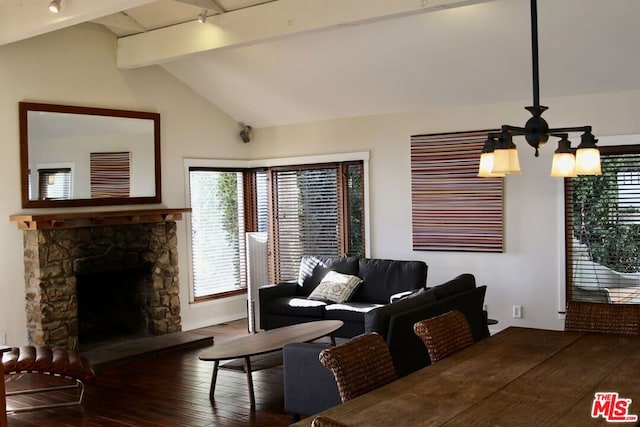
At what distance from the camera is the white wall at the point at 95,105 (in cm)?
629

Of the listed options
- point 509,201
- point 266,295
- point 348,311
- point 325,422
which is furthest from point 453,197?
point 325,422

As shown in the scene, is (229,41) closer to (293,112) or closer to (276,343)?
(293,112)

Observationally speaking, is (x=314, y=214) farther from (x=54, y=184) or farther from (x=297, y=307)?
(x=54, y=184)

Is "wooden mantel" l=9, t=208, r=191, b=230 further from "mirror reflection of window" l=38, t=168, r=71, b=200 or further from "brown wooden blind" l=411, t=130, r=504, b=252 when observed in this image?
"brown wooden blind" l=411, t=130, r=504, b=252

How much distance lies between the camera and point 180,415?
16.0 ft

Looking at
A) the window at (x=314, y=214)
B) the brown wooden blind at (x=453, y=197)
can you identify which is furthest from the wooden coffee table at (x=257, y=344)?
the window at (x=314, y=214)

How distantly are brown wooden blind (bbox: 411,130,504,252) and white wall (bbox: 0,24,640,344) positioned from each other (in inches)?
4.2

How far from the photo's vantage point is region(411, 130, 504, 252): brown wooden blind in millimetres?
6801

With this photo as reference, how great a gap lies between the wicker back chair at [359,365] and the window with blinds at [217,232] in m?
5.54

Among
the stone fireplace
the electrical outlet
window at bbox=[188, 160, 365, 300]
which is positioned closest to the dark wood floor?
the stone fireplace

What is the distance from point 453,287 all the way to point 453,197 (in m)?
2.04

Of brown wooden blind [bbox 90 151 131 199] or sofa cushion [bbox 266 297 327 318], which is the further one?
brown wooden blind [bbox 90 151 131 199]

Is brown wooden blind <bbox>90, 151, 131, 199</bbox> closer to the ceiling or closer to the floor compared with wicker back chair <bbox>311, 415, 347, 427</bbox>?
closer to the ceiling

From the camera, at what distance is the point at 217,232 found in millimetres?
8398
